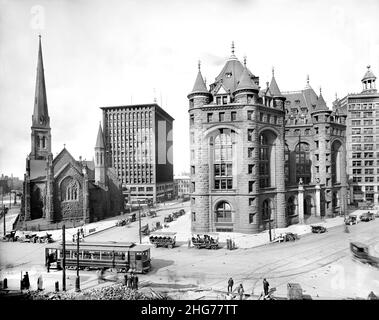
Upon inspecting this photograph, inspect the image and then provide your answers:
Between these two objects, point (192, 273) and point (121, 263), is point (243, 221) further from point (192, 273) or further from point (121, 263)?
point (121, 263)

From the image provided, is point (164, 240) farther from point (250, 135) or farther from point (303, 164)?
point (303, 164)

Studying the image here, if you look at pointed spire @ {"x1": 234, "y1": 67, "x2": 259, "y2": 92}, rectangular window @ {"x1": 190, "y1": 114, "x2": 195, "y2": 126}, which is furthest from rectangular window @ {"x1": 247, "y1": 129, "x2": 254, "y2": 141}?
rectangular window @ {"x1": 190, "y1": 114, "x2": 195, "y2": 126}

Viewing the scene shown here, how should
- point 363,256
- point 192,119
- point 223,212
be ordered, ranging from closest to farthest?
point 363,256, point 223,212, point 192,119

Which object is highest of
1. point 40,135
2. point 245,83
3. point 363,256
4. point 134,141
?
point 245,83

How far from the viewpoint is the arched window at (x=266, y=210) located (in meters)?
36.9


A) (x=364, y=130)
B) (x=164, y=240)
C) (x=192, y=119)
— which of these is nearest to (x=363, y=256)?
(x=164, y=240)

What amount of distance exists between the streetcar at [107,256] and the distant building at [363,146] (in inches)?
2021

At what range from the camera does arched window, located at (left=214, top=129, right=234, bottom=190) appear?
119ft

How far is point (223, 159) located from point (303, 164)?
69.0 ft

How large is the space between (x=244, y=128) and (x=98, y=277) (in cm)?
2435

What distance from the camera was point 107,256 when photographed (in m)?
21.2

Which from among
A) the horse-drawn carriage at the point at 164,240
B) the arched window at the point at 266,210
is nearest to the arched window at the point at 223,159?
the arched window at the point at 266,210

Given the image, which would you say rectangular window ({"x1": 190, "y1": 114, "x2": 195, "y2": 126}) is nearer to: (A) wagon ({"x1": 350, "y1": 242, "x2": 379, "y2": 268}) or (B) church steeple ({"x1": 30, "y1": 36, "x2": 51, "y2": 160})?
(B) church steeple ({"x1": 30, "y1": 36, "x2": 51, "y2": 160})

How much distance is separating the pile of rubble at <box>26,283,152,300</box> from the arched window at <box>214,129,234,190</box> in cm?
2200
